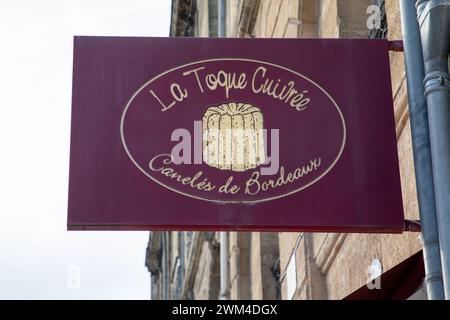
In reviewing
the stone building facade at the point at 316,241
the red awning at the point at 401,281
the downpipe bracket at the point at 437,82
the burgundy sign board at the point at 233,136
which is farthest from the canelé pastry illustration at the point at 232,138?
the red awning at the point at 401,281

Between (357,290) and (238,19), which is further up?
(238,19)

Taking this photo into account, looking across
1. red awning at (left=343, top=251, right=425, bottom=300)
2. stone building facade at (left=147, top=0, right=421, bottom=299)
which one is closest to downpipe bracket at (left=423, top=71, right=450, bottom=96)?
stone building facade at (left=147, top=0, right=421, bottom=299)

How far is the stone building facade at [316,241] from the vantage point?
772 cm

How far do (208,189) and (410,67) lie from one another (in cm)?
138

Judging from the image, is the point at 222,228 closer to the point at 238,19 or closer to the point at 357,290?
the point at 357,290

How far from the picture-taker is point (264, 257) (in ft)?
48.8

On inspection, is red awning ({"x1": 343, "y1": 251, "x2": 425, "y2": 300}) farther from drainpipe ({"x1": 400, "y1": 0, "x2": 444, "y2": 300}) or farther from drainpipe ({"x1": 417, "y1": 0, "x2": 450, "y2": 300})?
drainpipe ({"x1": 417, "y1": 0, "x2": 450, "y2": 300})

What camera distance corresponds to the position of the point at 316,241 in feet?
36.0

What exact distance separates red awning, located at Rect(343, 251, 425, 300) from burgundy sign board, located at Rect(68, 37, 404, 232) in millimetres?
1195

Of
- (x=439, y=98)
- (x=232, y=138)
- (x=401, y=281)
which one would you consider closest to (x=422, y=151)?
(x=439, y=98)

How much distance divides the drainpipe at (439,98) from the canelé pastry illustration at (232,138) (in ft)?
3.54

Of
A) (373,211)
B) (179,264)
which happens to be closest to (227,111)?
(373,211)

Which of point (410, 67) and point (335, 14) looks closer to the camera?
point (410, 67)
